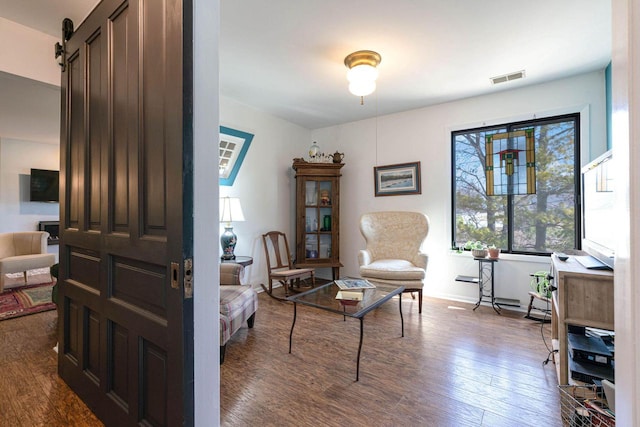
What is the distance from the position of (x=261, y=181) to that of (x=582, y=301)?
3.51 m

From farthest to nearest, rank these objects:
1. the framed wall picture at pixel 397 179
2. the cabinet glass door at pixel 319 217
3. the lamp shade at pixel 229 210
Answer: the cabinet glass door at pixel 319 217
the framed wall picture at pixel 397 179
the lamp shade at pixel 229 210

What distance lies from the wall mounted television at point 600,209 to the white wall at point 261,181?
3.43 m

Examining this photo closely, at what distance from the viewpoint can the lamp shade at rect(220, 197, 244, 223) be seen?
332cm

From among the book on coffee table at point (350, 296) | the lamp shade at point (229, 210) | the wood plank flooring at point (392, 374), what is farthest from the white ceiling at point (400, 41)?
the wood plank flooring at point (392, 374)

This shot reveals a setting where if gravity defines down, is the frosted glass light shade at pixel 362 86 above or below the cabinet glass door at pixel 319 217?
above

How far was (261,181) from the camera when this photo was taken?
13.4 ft

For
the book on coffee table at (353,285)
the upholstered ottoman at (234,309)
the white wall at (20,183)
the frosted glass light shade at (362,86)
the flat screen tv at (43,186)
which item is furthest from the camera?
the flat screen tv at (43,186)

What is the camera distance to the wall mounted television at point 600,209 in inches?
61.8

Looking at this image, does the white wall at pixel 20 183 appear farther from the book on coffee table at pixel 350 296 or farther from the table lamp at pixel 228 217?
the book on coffee table at pixel 350 296

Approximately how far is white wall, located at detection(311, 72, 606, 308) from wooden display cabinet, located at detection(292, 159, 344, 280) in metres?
0.30

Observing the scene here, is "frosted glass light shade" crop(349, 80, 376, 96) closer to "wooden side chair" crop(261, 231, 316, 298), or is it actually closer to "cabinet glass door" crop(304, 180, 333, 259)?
"cabinet glass door" crop(304, 180, 333, 259)

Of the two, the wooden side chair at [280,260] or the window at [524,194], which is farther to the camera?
the wooden side chair at [280,260]

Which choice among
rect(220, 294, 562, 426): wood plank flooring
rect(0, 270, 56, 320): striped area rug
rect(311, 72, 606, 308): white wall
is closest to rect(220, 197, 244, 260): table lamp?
rect(220, 294, 562, 426): wood plank flooring

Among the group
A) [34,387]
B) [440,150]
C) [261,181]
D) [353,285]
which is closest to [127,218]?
[34,387]
